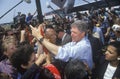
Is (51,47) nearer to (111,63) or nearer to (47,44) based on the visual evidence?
(47,44)

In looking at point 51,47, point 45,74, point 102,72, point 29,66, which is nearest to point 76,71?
point 45,74

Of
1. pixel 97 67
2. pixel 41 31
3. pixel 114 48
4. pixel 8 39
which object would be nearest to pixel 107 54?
pixel 114 48

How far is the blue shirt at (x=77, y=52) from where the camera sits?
181 inches

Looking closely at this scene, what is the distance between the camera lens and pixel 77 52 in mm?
4676

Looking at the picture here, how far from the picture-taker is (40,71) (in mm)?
3766

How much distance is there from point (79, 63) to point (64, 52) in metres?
1.06

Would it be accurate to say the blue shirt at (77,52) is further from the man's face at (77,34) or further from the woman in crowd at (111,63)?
the woman in crowd at (111,63)

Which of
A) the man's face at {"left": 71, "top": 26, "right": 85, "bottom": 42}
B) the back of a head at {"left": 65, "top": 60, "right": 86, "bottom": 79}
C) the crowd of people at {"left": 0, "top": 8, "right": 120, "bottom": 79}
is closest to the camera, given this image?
the back of a head at {"left": 65, "top": 60, "right": 86, "bottom": 79}

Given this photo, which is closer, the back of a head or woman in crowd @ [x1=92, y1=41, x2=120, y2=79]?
the back of a head

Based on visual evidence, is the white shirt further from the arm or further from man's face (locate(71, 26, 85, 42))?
the arm

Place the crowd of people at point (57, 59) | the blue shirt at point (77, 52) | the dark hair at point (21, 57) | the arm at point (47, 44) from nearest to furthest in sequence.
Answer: the crowd of people at point (57, 59) → the dark hair at point (21, 57) → the arm at point (47, 44) → the blue shirt at point (77, 52)

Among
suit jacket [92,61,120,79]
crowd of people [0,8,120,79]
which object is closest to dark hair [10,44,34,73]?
crowd of people [0,8,120,79]

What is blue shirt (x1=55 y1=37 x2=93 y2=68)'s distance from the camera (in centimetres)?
460

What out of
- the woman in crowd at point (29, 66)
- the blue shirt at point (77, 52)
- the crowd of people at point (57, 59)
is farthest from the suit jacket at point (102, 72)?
the woman in crowd at point (29, 66)
